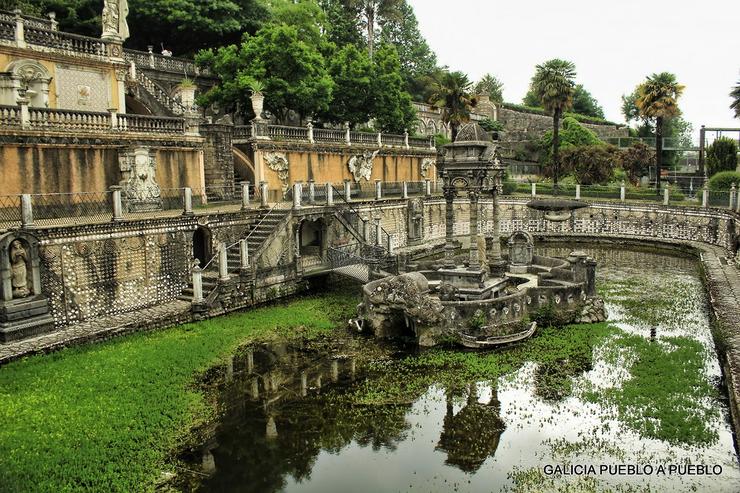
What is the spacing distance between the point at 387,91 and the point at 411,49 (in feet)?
89.9

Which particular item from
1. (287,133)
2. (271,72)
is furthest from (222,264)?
(271,72)

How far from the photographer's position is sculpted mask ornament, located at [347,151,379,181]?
34.2m

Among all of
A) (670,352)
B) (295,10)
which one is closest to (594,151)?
(295,10)

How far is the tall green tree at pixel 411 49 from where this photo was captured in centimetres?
6288

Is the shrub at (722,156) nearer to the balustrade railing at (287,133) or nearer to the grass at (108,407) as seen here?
the balustrade railing at (287,133)

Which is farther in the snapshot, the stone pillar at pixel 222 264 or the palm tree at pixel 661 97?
the palm tree at pixel 661 97

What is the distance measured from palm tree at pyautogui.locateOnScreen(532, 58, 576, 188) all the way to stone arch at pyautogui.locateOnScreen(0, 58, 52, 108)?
1340 inches

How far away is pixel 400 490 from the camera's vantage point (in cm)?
979

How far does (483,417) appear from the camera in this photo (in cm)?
1242

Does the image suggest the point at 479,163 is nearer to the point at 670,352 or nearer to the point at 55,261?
the point at 670,352

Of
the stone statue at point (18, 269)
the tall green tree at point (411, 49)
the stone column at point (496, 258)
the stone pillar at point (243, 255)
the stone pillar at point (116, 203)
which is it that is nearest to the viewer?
the stone statue at point (18, 269)

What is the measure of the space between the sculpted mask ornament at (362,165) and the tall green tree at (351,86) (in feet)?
16.3

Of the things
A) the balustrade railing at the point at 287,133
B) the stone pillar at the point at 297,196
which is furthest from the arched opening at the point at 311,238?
the balustrade railing at the point at 287,133

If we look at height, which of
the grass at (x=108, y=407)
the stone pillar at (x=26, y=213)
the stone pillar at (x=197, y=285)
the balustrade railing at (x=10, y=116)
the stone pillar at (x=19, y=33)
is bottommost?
the grass at (x=108, y=407)
